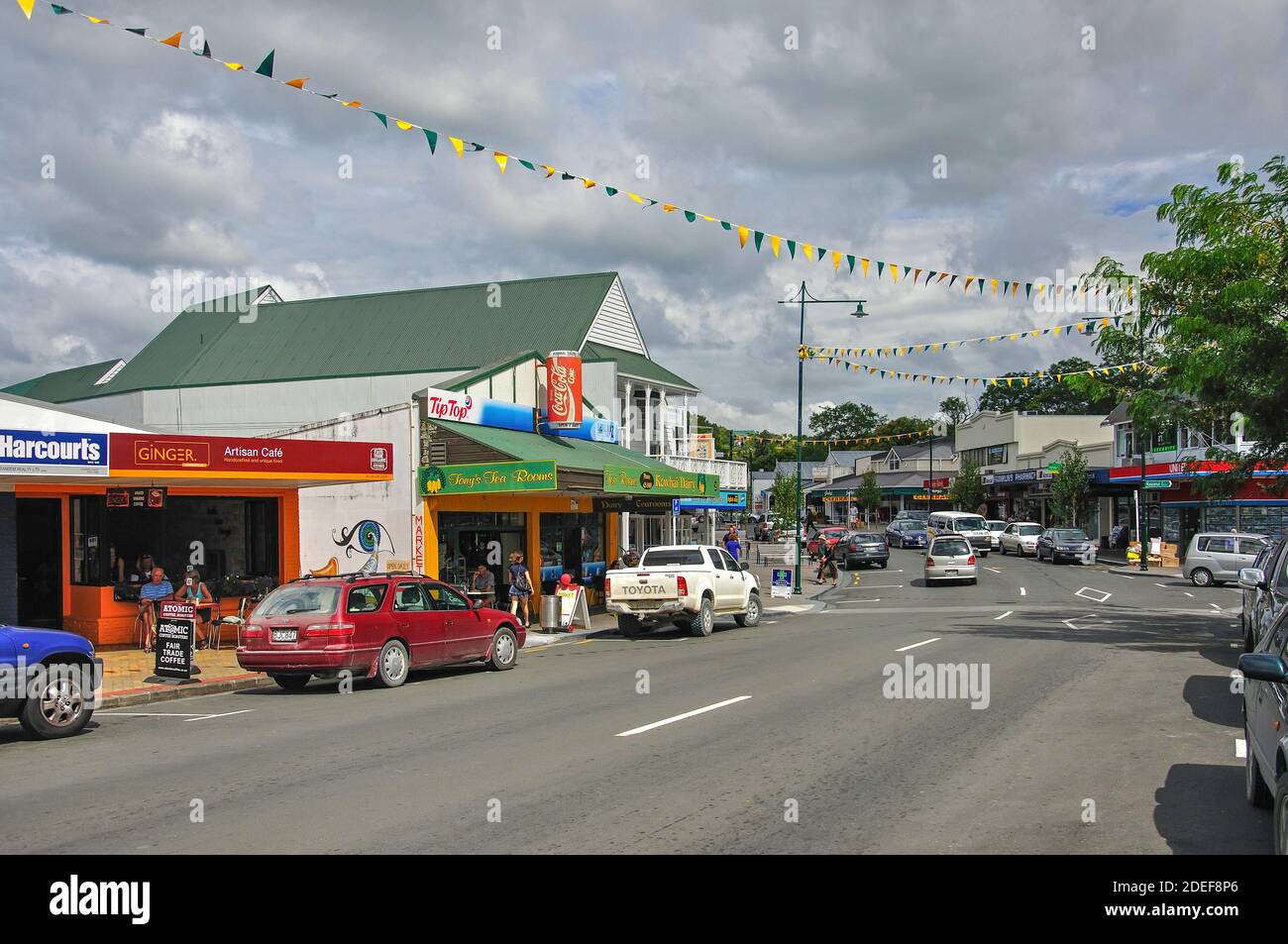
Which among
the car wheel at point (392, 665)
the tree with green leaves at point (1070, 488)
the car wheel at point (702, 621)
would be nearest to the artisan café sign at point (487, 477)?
the car wheel at point (702, 621)

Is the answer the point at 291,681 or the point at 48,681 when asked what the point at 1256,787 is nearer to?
the point at 48,681

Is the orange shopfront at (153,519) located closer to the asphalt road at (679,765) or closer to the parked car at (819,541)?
the asphalt road at (679,765)

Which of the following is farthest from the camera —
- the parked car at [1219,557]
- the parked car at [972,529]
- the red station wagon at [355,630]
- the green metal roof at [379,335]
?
the parked car at [972,529]

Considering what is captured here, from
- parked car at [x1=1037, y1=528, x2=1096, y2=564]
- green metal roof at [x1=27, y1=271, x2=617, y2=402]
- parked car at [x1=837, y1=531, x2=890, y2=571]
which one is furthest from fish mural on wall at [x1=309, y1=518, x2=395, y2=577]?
parked car at [x1=1037, y1=528, x2=1096, y2=564]

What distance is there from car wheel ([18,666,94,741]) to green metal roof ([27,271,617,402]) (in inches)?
884

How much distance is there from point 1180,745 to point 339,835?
7197 mm

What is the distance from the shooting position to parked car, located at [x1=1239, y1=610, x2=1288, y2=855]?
5262 millimetres

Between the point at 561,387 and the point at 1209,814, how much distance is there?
74.0 ft

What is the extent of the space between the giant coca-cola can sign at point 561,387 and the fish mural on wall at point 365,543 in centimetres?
623

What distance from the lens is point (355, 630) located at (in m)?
14.3

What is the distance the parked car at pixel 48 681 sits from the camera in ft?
35.8

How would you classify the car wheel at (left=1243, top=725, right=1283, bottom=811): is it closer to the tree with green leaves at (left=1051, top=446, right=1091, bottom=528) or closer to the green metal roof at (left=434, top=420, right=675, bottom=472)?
the green metal roof at (left=434, top=420, right=675, bottom=472)

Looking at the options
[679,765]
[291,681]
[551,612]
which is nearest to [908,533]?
[551,612]
